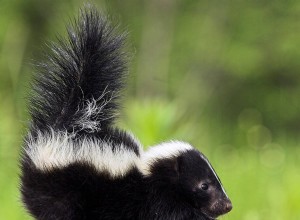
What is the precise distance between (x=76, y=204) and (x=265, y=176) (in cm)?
419

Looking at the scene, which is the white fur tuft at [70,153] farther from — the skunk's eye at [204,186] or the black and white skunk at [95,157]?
the skunk's eye at [204,186]

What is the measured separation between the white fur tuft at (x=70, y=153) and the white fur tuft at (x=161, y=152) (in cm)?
18

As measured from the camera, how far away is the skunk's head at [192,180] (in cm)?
421

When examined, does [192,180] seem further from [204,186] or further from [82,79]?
[82,79]

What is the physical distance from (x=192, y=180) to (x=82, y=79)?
29.4 inches

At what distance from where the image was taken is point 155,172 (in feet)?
13.8

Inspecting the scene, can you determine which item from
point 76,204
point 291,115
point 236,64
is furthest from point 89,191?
point 291,115

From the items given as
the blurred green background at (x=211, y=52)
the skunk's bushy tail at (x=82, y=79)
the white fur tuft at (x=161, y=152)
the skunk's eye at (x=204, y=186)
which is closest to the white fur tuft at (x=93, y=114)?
the skunk's bushy tail at (x=82, y=79)

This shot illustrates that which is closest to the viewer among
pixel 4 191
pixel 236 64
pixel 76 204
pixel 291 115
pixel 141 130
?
pixel 76 204

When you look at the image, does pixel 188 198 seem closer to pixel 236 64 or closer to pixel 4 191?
pixel 4 191

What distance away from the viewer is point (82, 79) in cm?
414

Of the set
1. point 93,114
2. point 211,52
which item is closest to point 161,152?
point 93,114

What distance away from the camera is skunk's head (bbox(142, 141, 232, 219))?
4.21m

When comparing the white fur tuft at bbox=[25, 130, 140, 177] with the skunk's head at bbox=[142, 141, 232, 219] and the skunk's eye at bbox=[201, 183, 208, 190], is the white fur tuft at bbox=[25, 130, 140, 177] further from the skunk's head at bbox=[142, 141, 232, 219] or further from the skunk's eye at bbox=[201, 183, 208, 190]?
→ the skunk's eye at bbox=[201, 183, 208, 190]
